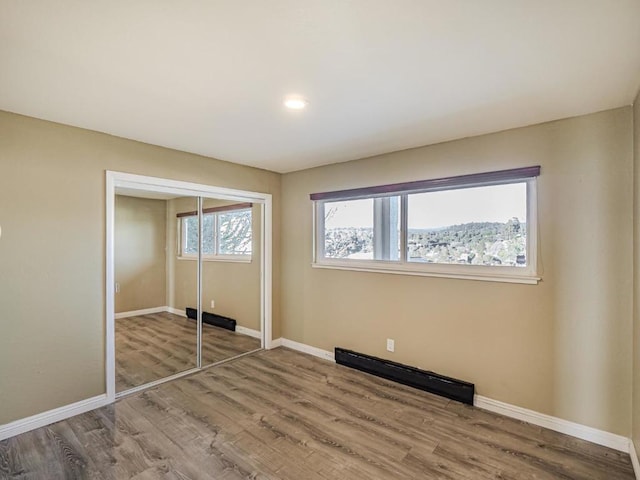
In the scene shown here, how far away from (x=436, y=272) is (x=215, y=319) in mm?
2610

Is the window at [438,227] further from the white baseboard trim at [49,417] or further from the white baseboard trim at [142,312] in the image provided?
the white baseboard trim at [49,417]

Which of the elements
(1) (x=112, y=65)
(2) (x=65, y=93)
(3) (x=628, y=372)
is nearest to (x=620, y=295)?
(3) (x=628, y=372)

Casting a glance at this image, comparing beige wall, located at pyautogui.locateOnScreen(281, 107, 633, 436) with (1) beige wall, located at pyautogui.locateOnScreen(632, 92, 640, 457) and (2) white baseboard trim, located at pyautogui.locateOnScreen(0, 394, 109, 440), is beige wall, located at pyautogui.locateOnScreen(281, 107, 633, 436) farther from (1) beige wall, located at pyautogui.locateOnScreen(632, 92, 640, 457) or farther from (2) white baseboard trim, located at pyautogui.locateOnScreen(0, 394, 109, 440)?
(2) white baseboard trim, located at pyautogui.locateOnScreen(0, 394, 109, 440)

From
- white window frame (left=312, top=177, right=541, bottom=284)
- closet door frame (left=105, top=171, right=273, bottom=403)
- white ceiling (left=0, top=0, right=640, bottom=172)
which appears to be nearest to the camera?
white ceiling (left=0, top=0, right=640, bottom=172)

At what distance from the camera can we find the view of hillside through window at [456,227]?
2717mm

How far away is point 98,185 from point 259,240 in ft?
6.29

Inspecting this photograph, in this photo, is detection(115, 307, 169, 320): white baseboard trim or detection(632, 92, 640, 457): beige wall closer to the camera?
detection(632, 92, 640, 457): beige wall

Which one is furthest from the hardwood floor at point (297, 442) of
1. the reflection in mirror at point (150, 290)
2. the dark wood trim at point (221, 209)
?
the dark wood trim at point (221, 209)

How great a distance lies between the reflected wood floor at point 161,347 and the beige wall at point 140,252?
0.64 feet

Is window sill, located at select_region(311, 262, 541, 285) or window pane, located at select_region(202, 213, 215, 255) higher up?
window pane, located at select_region(202, 213, 215, 255)

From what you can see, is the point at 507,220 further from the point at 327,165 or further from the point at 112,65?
the point at 112,65

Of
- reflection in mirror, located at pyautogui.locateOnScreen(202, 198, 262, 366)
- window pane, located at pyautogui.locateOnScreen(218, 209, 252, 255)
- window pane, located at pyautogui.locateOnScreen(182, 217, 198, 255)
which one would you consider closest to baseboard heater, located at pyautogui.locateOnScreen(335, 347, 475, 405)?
reflection in mirror, located at pyautogui.locateOnScreen(202, 198, 262, 366)

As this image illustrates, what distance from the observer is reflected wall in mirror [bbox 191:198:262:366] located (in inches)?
151

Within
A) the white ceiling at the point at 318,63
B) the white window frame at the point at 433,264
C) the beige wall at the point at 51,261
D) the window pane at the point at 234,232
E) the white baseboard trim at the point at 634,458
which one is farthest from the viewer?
the window pane at the point at 234,232
